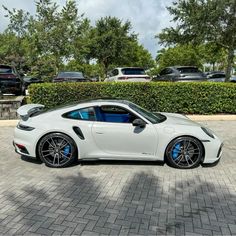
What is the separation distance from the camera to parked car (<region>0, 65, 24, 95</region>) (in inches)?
523

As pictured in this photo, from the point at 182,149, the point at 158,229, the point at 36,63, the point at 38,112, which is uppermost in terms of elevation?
the point at 36,63

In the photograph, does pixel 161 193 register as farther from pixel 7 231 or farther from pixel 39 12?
pixel 39 12

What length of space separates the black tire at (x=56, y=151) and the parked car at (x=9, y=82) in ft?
26.6

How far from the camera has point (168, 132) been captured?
5820mm

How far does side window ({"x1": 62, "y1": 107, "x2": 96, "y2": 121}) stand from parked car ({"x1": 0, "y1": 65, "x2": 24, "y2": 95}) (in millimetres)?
8120

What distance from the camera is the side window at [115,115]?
6.02 meters

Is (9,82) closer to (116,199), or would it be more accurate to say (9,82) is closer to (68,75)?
(68,75)

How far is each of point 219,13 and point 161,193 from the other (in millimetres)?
13920

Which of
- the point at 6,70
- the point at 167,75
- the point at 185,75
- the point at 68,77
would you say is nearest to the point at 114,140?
the point at 6,70

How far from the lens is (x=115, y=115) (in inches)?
245

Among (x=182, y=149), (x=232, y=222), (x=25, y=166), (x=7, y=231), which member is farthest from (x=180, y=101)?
(x=7, y=231)

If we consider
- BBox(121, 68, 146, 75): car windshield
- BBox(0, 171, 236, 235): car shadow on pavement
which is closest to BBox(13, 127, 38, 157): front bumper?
BBox(0, 171, 236, 235): car shadow on pavement

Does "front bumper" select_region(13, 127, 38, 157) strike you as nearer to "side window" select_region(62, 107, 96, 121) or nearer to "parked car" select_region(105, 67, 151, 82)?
"side window" select_region(62, 107, 96, 121)

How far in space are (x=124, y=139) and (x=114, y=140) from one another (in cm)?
18
